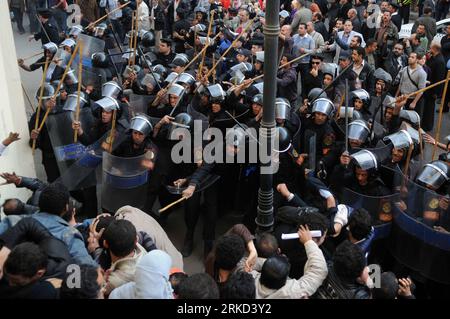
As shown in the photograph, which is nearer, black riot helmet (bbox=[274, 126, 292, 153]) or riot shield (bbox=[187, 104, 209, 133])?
black riot helmet (bbox=[274, 126, 292, 153])

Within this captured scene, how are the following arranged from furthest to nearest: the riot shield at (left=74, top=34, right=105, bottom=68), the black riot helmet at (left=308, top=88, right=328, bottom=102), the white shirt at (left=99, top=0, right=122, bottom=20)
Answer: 1. the white shirt at (left=99, top=0, right=122, bottom=20)
2. the riot shield at (left=74, top=34, right=105, bottom=68)
3. the black riot helmet at (left=308, top=88, right=328, bottom=102)

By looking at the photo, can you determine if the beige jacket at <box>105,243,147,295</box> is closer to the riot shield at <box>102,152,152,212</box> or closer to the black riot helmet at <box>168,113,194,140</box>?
the riot shield at <box>102,152,152,212</box>

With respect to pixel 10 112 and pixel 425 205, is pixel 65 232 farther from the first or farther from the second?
pixel 425 205

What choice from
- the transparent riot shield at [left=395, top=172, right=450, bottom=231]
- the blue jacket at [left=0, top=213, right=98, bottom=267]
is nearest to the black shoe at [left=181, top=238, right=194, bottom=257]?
the blue jacket at [left=0, top=213, right=98, bottom=267]

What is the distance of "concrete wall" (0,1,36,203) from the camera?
6.05 m

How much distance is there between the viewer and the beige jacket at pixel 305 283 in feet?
11.3

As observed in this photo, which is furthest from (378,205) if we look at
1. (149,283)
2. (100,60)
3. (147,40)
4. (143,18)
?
(143,18)

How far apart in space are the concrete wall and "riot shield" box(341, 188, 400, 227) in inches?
141

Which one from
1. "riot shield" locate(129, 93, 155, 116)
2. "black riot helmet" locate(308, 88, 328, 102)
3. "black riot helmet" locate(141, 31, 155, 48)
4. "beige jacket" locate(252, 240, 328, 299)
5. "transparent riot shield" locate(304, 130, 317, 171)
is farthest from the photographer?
"black riot helmet" locate(141, 31, 155, 48)

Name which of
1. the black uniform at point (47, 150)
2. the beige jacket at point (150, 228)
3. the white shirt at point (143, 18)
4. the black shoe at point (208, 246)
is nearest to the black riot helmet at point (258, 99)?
the black shoe at point (208, 246)

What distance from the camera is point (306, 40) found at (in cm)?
981

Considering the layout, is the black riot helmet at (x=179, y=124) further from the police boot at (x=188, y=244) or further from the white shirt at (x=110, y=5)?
the white shirt at (x=110, y=5)

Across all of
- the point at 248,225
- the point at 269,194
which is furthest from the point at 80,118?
the point at 269,194

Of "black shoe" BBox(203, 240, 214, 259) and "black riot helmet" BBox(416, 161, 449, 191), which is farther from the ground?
"black riot helmet" BBox(416, 161, 449, 191)
